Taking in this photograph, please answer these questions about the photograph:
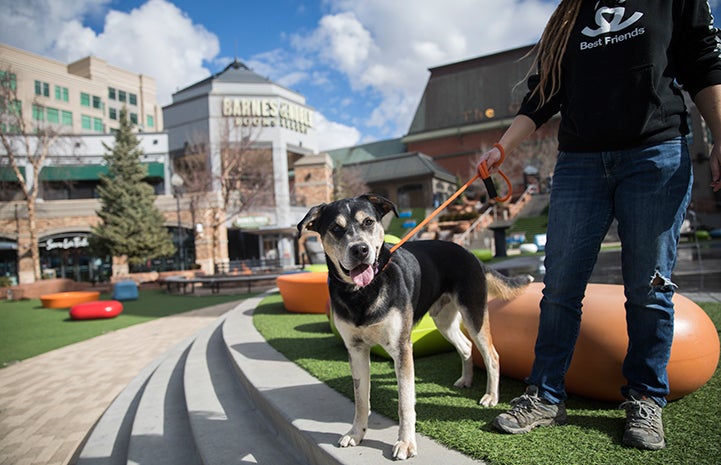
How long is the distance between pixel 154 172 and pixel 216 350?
36.4 metres

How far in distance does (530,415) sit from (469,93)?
53.8 m

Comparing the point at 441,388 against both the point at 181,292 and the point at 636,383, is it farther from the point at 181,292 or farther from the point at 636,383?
the point at 181,292

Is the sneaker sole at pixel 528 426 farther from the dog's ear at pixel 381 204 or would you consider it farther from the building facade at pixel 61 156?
the building facade at pixel 61 156

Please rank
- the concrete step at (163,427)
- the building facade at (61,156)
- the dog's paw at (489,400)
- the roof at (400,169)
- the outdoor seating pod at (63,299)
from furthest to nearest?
the roof at (400,169)
the building facade at (61,156)
the outdoor seating pod at (63,299)
the concrete step at (163,427)
the dog's paw at (489,400)

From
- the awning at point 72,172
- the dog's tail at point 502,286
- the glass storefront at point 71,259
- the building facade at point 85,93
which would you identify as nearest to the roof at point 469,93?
the awning at point 72,172

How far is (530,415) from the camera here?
2414 millimetres

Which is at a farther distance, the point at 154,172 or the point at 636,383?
the point at 154,172

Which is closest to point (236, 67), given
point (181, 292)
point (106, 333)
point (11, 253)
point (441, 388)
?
point (11, 253)

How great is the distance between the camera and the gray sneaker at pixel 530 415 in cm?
238

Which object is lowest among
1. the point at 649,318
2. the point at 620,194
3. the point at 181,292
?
the point at 181,292

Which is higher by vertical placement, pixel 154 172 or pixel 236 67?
pixel 236 67

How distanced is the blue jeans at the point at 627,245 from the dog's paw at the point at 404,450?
86cm

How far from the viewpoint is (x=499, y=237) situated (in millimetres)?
19312

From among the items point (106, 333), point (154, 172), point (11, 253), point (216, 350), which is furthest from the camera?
point (154, 172)
